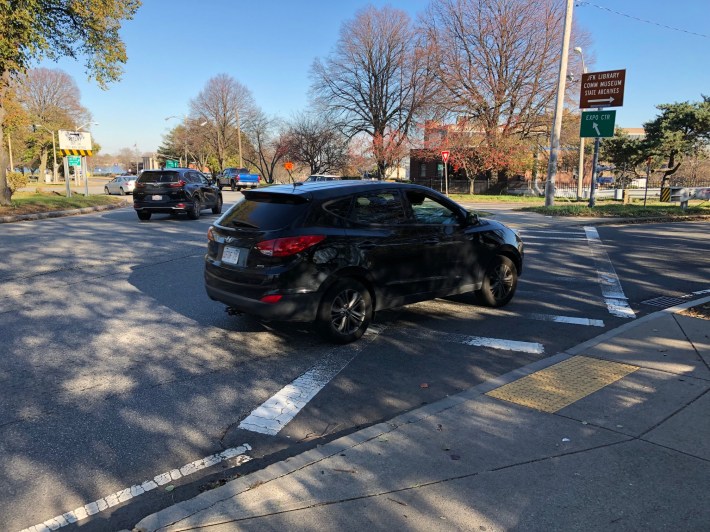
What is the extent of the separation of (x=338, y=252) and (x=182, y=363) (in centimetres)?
187

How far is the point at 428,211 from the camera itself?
6.42 metres

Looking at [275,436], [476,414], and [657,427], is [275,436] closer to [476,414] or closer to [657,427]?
[476,414]

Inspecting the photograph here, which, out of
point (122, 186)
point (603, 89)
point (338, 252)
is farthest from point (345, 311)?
point (122, 186)

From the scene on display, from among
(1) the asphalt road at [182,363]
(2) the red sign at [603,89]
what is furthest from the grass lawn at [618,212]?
(1) the asphalt road at [182,363]

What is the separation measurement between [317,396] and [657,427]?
8.26 feet

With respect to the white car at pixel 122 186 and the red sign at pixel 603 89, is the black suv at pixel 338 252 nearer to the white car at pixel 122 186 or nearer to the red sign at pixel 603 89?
the red sign at pixel 603 89

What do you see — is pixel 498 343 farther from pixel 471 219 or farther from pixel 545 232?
pixel 545 232

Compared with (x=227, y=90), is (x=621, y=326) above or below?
below

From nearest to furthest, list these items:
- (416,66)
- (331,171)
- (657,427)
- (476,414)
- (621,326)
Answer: (657,427)
(476,414)
(621,326)
(416,66)
(331,171)

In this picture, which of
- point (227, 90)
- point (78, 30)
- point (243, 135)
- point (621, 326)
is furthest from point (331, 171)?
point (621, 326)

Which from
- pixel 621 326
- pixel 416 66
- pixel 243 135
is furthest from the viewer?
pixel 243 135

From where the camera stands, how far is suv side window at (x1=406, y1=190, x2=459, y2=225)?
629 cm

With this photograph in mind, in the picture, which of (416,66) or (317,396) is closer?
(317,396)

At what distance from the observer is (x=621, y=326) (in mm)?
6250
